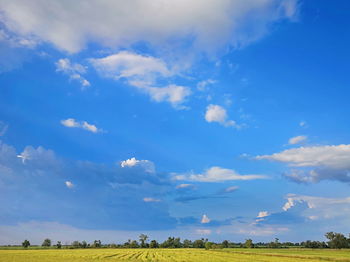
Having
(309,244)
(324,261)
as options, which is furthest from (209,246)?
(324,261)

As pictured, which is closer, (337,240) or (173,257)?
(173,257)

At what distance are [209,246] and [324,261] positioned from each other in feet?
427

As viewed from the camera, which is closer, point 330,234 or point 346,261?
point 346,261

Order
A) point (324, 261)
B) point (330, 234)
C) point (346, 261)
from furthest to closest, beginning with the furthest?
point (330, 234)
point (324, 261)
point (346, 261)

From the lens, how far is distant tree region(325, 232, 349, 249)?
579ft

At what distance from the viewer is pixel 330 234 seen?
18412 cm

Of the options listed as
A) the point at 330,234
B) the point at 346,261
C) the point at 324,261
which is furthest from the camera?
the point at 330,234

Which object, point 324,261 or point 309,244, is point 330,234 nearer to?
point 309,244

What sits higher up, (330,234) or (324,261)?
(330,234)

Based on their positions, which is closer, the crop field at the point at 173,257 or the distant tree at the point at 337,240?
the crop field at the point at 173,257

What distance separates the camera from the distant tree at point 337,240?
579 feet

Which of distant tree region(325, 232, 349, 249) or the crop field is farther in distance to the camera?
distant tree region(325, 232, 349, 249)

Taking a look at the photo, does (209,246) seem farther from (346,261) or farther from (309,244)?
(346,261)

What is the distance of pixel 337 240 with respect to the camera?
17900cm
